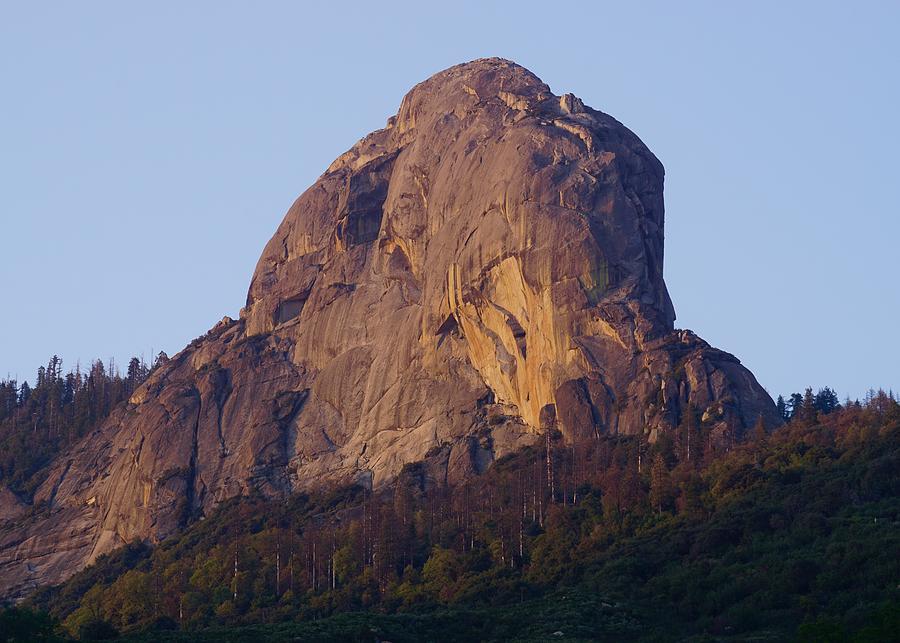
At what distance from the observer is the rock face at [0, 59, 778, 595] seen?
134500mm

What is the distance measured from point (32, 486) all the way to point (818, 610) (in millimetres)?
96057

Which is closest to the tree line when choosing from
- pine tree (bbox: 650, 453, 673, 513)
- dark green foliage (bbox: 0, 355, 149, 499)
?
dark green foliage (bbox: 0, 355, 149, 499)

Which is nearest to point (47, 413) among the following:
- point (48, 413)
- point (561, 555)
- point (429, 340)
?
point (48, 413)

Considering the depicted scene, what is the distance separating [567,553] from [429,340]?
33771mm

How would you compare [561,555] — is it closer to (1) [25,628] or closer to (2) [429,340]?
(2) [429,340]

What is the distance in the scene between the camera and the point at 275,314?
16150cm

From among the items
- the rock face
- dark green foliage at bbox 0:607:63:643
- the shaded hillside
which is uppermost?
the rock face

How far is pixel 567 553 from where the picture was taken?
115m

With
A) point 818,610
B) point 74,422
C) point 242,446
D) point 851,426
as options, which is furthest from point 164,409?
point 818,610

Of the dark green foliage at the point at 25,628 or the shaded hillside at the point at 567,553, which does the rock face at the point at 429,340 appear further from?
the dark green foliage at the point at 25,628

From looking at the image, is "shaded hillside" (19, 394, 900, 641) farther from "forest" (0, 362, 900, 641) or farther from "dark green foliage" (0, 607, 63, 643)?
"dark green foliage" (0, 607, 63, 643)

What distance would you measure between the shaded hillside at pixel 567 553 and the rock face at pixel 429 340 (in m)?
4.46

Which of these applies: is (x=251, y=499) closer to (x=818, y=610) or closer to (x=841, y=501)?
(x=841, y=501)

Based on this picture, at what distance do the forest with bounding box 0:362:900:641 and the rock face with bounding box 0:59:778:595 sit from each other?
397 cm
